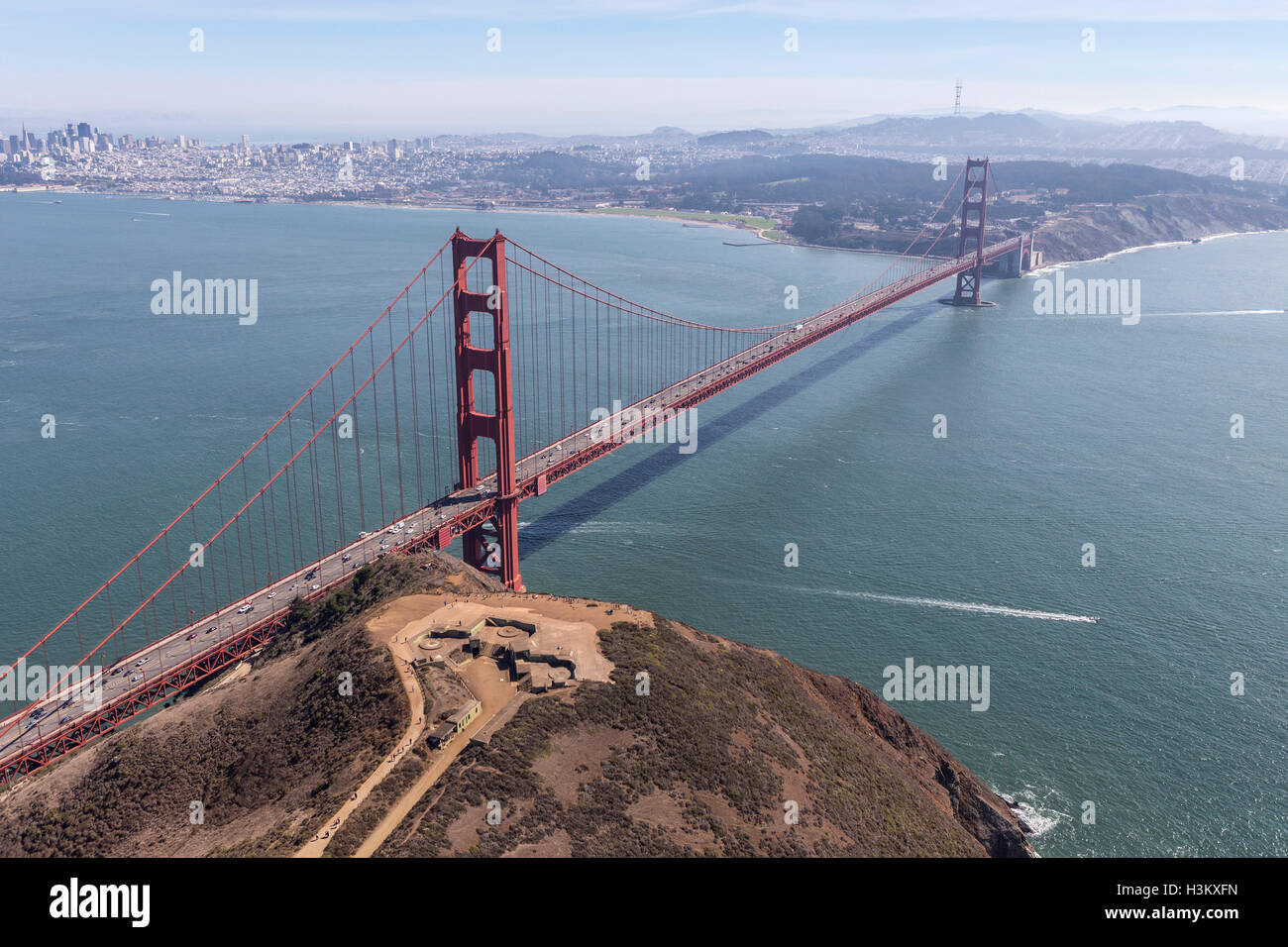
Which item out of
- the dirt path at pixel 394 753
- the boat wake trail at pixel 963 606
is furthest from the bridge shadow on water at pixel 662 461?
the dirt path at pixel 394 753

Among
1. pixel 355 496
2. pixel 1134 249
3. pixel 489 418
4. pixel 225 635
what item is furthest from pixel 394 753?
pixel 1134 249

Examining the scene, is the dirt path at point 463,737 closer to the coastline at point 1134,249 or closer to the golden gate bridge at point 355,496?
the golden gate bridge at point 355,496

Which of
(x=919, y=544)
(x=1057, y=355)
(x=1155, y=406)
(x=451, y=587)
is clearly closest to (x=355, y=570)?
(x=451, y=587)

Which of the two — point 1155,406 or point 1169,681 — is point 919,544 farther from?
point 1155,406

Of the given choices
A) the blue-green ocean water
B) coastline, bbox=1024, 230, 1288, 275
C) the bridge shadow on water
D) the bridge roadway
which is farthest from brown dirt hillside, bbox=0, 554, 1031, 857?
coastline, bbox=1024, 230, 1288, 275

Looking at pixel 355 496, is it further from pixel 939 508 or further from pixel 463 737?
pixel 939 508

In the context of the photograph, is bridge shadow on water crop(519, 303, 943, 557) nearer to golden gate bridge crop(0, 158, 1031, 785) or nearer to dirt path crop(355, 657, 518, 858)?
golden gate bridge crop(0, 158, 1031, 785)
